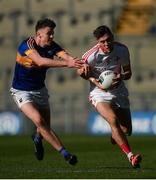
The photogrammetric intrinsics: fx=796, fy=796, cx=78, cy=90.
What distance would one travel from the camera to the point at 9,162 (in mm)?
14242

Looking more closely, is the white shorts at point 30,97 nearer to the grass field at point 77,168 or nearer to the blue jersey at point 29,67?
the blue jersey at point 29,67

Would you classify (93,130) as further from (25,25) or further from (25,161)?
(25,161)

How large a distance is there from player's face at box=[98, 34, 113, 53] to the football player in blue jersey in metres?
0.63

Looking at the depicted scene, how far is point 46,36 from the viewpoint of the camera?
1216 cm

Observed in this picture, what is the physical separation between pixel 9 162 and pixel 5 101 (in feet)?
54.3

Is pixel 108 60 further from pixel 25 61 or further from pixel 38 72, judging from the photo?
pixel 25 61

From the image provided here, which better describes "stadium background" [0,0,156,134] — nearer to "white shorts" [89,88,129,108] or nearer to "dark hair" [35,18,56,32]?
"white shorts" [89,88,129,108]

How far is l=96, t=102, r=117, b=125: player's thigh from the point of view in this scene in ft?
40.8

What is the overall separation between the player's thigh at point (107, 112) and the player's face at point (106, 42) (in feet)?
2.87

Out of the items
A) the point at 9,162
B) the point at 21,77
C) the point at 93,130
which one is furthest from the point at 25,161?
the point at 93,130

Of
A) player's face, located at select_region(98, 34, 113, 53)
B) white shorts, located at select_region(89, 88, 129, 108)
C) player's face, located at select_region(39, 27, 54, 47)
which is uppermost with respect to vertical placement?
player's face, located at select_region(39, 27, 54, 47)

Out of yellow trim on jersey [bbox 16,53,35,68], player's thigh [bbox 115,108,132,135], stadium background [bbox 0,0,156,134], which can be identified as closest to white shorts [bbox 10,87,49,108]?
yellow trim on jersey [bbox 16,53,35,68]

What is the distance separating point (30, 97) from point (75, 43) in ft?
69.9

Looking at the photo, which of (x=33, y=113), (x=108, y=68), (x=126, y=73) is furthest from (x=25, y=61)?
(x=126, y=73)
